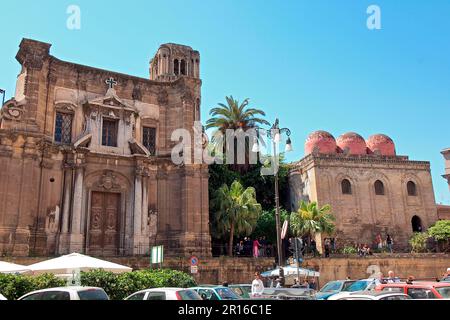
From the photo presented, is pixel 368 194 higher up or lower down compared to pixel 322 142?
lower down

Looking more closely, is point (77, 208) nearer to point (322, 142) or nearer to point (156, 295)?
point (156, 295)

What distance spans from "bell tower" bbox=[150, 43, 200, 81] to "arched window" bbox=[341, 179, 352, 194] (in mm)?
14887

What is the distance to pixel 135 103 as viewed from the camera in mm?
26188

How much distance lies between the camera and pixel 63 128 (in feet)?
78.6

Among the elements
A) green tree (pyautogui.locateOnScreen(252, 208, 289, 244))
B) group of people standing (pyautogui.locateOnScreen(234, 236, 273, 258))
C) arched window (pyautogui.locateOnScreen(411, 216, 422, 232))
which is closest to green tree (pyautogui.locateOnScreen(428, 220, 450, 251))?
arched window (pyautogui.locateOnScreen(411, 216, 422, 232))

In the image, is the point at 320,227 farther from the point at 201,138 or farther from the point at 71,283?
the point at 71,283

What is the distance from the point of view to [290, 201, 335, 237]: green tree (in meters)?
30.5

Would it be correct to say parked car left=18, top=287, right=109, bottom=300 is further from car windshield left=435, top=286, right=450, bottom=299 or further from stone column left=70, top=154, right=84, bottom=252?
stone column left=70, top=154, right=84, bottom=252

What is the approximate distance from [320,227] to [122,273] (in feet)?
58.7

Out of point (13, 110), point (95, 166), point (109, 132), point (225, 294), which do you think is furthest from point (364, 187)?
point (13, 110)

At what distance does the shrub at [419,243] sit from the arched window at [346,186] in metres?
6.20

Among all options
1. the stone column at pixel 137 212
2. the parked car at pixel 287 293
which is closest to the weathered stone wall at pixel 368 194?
the stone column at pixel 137 212

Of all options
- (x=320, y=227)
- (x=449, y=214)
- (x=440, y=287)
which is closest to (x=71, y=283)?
(x=440, y=287)

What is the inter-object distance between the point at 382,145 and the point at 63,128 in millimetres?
27681
